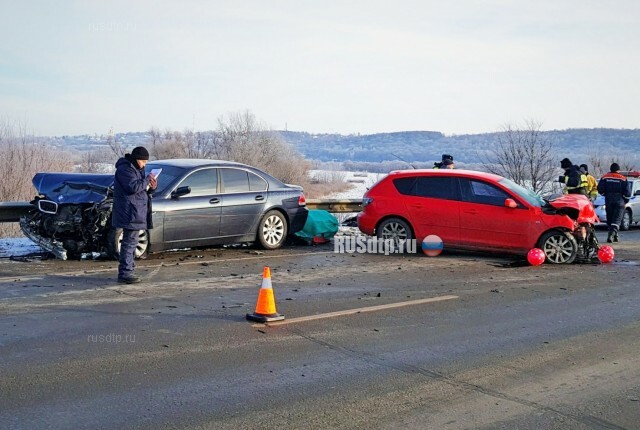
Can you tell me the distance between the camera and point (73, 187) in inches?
489

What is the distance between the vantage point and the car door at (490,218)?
13.5 m

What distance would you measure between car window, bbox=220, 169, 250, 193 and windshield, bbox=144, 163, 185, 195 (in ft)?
2.93

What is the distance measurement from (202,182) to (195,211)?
0.65m

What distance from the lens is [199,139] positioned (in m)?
60.1

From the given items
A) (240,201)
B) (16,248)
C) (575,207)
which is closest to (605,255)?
(575,207)

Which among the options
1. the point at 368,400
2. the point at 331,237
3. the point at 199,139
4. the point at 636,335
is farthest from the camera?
the point at 199,139

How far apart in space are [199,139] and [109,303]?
52180 mm

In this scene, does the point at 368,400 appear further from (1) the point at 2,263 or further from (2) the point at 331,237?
(2) the point at 331,237

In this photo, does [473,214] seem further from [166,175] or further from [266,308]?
[266,308]

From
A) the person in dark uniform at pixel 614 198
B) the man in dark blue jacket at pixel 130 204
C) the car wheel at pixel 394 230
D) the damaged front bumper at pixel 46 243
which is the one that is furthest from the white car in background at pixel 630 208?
the damaged front bumper at pixel 46 243

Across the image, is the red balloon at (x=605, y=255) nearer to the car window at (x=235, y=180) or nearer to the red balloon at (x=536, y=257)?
the red balloon at (x=536, y=257)

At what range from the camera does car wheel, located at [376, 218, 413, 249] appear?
46.9ft

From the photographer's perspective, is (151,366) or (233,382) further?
(151,366)

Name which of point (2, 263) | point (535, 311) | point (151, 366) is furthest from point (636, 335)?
point (2, 263)
